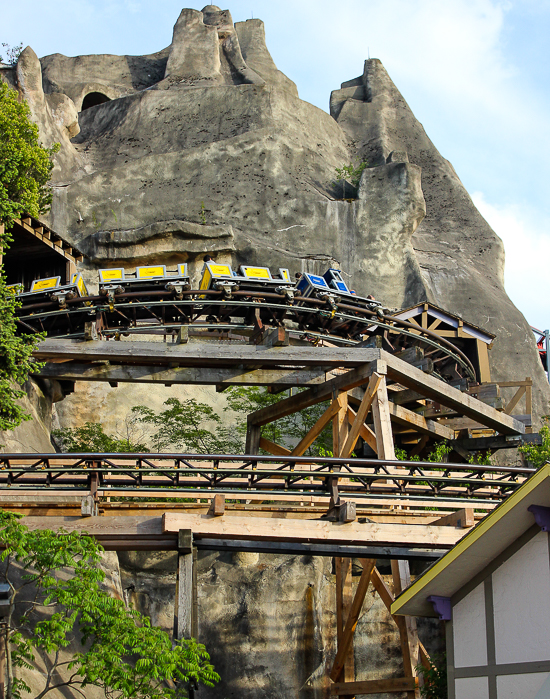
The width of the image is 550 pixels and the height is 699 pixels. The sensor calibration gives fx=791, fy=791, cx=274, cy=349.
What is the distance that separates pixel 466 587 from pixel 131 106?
36.5m

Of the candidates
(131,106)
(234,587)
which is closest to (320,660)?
(234,587)

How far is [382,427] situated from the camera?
1520cm

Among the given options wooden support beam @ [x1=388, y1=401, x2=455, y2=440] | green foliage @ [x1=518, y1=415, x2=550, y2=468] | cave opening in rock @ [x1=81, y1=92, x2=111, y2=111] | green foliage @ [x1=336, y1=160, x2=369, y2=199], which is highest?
cave opening in rock @ [x1=81, y1=92, x2=111, y2=111]

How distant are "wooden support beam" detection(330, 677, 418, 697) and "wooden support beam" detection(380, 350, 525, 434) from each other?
5.85 meters

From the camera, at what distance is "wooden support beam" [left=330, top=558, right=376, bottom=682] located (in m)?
15.2

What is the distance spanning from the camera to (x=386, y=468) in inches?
582

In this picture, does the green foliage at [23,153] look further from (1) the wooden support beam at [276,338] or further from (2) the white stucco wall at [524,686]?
(2) the white stucco wall at [524,686]

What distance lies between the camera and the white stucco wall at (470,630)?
9.20m

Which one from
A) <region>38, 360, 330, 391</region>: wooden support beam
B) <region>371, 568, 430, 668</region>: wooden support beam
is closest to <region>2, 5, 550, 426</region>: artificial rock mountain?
<region>38, 360, 330, 391</region>: wooden support beam

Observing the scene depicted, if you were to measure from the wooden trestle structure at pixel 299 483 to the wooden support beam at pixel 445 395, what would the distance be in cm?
3

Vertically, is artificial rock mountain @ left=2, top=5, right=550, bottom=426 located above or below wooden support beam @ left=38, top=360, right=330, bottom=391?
above

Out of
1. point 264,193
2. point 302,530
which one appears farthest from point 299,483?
point 264,193

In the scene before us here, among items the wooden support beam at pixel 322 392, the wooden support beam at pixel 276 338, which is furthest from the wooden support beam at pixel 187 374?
the wooden support beam at pixel 276 338

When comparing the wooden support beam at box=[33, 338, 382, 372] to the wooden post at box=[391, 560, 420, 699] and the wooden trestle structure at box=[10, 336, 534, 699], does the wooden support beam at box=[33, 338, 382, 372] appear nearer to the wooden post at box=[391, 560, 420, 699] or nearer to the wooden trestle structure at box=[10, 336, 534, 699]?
the wooden trestle structure at box=[10, 336, 534, 699]
